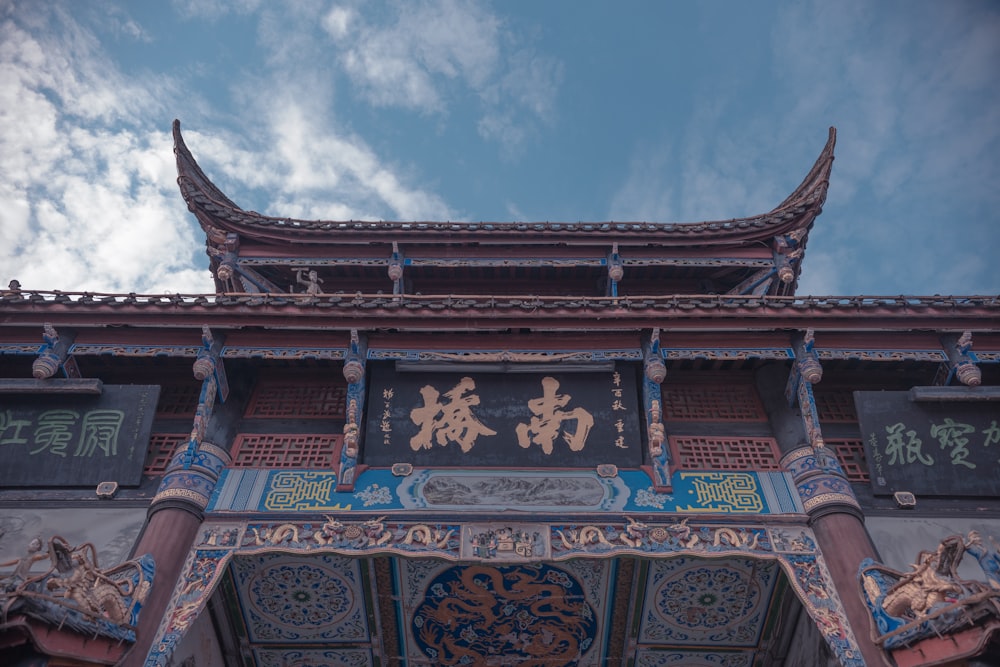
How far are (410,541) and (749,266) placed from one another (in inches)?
338

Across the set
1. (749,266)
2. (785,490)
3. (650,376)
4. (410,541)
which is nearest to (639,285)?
(749,266)

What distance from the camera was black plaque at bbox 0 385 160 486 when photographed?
9.41 m

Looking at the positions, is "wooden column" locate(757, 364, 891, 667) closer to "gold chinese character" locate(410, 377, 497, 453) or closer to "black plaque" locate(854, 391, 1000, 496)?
"black plaque" locate(854, 391, 1000, 496)

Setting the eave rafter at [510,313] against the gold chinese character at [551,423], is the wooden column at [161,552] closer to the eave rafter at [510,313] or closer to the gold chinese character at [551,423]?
the eave rafter at [510,313]

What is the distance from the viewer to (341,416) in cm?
1048

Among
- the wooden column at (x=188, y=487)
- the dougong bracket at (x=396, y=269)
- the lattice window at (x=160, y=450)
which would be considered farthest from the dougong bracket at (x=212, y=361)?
the dougong bracket at (x=396, y=269)

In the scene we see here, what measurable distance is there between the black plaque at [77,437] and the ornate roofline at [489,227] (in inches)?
206

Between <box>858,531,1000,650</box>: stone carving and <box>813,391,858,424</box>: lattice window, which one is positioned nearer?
<box>858,531,1000,650</box>: stone carving

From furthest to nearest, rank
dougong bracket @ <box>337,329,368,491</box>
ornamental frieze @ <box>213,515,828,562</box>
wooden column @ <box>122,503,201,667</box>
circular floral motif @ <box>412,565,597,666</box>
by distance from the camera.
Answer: circular floral motif @ <box>412,565,597,666</box>
dougong bracket @ <box>337,329,368,491</box>
ornamental frieze @ <box>213,515,828,562</box>
wooden column @ <box>122,503,201,667</box>

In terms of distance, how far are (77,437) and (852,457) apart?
969 cm

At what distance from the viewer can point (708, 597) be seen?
963 centimetres

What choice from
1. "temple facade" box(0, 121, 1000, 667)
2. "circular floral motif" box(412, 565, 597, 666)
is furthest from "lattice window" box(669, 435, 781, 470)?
"circular floral motif" box(412, 565, 597, 666)

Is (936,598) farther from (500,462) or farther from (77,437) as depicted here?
(77,437)

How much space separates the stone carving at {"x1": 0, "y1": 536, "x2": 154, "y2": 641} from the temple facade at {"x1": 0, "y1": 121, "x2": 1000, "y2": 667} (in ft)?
1.61
